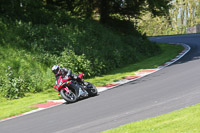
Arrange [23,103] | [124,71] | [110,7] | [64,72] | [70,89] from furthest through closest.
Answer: [110,7] → [124,71] → [23,103] → [70,89] → [64,72]

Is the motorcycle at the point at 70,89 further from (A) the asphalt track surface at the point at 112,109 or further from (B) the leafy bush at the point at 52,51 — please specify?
(B) the leafy bush at the point at 52,51

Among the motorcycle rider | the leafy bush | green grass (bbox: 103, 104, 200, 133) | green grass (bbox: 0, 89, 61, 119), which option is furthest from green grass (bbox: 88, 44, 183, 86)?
green grass (bbox: 103, 104, 200, 133)

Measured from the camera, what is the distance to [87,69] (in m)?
18.8

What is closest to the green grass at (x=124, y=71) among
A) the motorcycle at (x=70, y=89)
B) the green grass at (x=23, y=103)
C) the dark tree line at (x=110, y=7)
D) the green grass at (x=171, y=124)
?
the green grass at (x=23, y=103)

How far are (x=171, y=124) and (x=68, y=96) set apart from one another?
5842mm

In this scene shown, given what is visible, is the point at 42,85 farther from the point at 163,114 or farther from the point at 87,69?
the point at 163,114

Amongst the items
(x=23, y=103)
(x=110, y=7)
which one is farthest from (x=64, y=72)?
(x=110, y=7)

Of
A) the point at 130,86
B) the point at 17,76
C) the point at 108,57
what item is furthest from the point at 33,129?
the point at 108,57

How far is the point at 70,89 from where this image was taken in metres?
12.5

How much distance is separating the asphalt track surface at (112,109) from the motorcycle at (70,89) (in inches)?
11.2

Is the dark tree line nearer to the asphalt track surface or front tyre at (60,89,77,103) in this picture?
the asphalt track surface

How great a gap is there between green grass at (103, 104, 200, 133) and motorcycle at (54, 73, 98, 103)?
4.91 m

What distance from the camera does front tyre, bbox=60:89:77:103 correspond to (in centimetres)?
1194

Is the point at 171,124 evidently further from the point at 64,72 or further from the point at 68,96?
the point at 64,72
